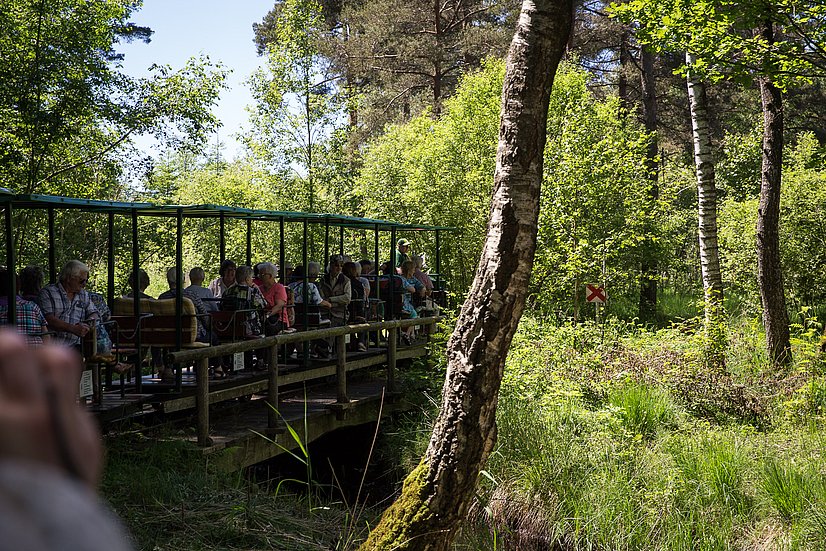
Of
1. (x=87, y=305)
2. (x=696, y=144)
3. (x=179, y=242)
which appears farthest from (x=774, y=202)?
(x=87, y=305)

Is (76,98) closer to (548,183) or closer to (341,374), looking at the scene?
(341,374)

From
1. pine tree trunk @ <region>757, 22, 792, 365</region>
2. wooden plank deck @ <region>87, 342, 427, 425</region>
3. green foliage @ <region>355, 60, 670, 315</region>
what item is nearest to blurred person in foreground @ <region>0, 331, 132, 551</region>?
wooden plank deck @ <region>87, 342, 427, 425</region>

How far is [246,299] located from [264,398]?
57.1 inches

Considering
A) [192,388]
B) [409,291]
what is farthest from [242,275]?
[409,291]

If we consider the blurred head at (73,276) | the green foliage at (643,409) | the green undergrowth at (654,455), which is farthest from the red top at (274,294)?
the green foliage at (643,409)

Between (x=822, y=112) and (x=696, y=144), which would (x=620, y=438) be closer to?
(x=696, y=144)

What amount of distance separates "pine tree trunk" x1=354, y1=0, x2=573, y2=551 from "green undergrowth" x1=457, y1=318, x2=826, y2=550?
1.99 feet

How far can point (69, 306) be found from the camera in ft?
26.5

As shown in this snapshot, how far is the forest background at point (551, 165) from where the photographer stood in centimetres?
1139

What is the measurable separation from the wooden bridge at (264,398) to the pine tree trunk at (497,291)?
1664 mm

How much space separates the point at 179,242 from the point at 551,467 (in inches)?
189

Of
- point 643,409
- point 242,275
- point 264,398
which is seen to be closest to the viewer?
point 242,275

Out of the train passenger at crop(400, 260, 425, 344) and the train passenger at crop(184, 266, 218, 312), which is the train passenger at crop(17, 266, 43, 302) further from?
the train passenger at crop(400, 260, 425, 344)

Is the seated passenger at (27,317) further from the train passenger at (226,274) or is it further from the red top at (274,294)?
the red top at (274,294)
